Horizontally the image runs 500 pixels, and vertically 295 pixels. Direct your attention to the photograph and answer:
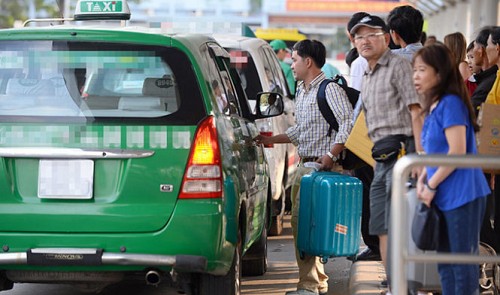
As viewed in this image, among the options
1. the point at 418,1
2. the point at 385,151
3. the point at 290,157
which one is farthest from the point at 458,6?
the point at 385,151

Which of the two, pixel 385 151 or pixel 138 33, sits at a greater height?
pixel 138 33

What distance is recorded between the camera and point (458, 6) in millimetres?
42812

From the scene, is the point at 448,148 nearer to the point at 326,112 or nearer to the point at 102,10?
the point at 326,112

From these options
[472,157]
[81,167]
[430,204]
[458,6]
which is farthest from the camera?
[458,6]

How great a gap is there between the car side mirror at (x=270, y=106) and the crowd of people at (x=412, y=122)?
5.5 inches

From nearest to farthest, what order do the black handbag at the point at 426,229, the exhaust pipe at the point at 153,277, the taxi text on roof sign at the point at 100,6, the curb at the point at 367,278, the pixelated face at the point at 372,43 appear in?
the black handbag at the point at 426,229, the exhaust pipe at the point at 153,277, the pixelated face at the point at 372,43, the curb at the point at 367,278, the taxi text on roof sign at the point at 100,6

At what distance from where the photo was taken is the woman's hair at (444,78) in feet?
20.5

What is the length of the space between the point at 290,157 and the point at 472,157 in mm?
7702

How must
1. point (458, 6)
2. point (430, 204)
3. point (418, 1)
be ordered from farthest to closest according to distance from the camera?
point (418, 1), point (458, 6), point (430, 204)

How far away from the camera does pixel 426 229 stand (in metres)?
6.02

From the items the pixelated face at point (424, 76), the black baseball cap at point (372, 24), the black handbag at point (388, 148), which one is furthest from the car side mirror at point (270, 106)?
the pixelated face at point (424, 76)

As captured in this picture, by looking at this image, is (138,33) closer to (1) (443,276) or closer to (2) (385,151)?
(2) (385,151)

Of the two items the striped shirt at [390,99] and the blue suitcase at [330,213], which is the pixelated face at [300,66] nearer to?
the blue suitcase at [330,213]

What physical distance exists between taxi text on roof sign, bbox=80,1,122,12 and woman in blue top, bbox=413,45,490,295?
6.34 metres
